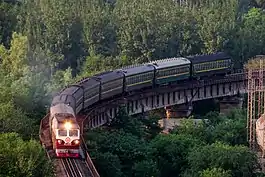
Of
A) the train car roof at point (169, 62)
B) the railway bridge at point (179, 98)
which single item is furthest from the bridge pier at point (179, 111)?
the train car roof at point (169, 62)

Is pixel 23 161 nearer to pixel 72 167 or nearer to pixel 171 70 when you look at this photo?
pixel 72 167

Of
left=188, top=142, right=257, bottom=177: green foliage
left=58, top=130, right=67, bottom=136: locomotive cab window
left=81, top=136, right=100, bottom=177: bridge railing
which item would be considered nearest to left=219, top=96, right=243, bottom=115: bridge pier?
left=188, top=142, right=257, bottom=177: green foliage

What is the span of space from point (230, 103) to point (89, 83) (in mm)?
24116

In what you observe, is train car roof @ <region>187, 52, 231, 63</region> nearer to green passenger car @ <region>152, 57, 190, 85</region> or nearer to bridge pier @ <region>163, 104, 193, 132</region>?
green passenger car @ <region>152, 57, 190, 85</region>

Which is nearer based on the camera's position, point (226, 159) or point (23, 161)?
point (23, 161)

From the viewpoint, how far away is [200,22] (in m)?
93.7

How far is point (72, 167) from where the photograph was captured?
44.1 metres

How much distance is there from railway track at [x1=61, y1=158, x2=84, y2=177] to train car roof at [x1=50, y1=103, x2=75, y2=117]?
4572 mm

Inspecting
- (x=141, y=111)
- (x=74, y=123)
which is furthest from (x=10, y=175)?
(x=141, y=111)

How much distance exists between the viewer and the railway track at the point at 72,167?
42531mm

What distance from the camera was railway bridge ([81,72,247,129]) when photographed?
6406 centimetres

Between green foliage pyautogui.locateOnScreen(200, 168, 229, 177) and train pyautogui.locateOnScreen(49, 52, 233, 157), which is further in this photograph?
green foliage pyautogui.locateOnScreen(200, 168, 229, 177)

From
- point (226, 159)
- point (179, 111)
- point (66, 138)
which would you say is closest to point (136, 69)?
point (179, 111)

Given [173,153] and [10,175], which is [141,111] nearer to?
[173,153]
